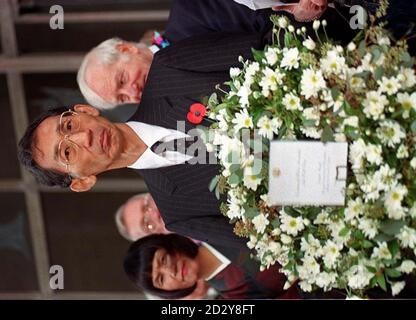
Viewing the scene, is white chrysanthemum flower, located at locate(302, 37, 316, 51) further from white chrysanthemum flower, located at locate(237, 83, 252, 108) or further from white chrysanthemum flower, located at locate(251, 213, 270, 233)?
white chrysanthemum flower, located at locate(251, 213, 270, 233)

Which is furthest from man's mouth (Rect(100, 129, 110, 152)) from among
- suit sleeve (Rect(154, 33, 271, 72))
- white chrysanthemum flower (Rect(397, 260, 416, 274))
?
white chrysanthemum flower (Rect(397, 260, 416, 274))

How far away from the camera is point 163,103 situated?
1229 millimetres

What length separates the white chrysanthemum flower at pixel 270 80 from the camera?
3.17 feet

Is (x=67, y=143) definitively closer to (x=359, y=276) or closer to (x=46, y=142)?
(x=46, y=142)

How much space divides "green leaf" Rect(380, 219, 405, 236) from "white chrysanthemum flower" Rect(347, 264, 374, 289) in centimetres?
8

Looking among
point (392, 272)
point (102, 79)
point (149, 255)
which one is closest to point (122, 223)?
point (149, 255)

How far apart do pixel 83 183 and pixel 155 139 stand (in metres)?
0.19

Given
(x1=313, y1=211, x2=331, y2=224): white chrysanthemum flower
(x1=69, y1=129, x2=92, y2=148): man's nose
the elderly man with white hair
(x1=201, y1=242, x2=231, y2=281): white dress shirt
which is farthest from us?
(x1=201, y1=242, x2=231, y2=281): white dress shirt

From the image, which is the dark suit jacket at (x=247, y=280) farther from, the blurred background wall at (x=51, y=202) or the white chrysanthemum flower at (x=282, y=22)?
the white chrysanthemum flower at (x=282, y=22)

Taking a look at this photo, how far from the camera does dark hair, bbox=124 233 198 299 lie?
4.45 ft

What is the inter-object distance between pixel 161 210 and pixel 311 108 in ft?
1.64

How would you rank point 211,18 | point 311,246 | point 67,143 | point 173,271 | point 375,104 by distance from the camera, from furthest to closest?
point 173,271, point 211,18, point 67,143, point 311,246, point 375,104

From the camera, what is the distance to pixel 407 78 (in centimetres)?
92
